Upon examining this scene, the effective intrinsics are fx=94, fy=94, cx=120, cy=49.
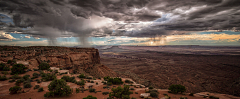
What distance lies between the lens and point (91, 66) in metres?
32.1

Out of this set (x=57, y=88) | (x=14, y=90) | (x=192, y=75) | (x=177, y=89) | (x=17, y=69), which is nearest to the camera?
(x=14, y=90)

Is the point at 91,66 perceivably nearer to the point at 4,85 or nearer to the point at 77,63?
the point at 77,63

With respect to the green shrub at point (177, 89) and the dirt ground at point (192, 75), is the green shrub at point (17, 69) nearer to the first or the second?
the green shrub at point (177, 89)

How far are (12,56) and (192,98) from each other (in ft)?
104

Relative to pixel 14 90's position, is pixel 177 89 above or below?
below

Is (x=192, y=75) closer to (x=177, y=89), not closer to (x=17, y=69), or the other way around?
(x=177, y=89)

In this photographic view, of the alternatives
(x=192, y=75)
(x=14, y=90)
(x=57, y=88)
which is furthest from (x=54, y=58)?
(x=192, y=75)

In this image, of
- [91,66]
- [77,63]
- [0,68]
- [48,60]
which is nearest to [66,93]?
[0,68]

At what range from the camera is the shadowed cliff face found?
19456 mm

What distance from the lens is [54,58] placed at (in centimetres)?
2386

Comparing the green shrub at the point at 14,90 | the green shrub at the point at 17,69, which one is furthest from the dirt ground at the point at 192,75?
the green shrub at the point at 17,69

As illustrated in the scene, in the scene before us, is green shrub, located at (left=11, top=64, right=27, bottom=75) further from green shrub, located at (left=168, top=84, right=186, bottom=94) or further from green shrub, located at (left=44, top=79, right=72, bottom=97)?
green shrub, located at (left=168, top=84, right=186, bottom=94)

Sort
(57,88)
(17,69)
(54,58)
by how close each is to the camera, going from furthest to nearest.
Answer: (54,58) < (17,69) < (57,88)

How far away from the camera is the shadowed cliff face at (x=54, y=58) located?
63.8ft
